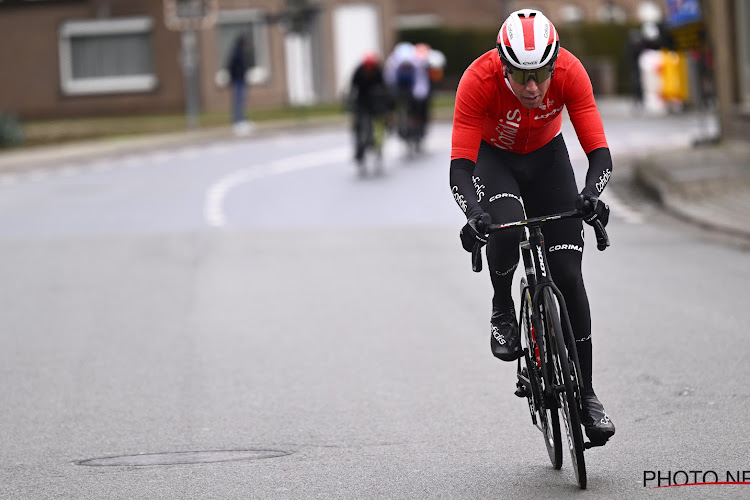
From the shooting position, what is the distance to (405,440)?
21.8ft

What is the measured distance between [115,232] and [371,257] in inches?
158

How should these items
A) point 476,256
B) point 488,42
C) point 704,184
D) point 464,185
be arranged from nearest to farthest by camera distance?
point 476,256
point 464,185
point 704,184
point 488,42

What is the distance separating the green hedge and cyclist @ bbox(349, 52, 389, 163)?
93.3 feet

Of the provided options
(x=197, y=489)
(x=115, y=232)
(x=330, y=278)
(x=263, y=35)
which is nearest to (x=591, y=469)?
(x=197, y=489)

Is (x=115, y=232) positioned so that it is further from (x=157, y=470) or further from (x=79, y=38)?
(x=79, y=38)

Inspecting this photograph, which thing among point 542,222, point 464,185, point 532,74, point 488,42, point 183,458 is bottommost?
point 183,458

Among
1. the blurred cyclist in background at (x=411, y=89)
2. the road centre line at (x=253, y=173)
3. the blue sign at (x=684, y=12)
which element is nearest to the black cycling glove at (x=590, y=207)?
the road centre line at (x=253, y=173)

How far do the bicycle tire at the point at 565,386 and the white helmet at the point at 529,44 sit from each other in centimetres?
86

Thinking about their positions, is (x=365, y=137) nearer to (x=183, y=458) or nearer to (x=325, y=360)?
(x=325, y=360)

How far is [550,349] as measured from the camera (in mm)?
5656

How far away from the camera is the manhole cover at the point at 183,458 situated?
6.37 meters

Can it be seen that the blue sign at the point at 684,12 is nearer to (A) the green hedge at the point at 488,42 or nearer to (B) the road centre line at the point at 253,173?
(B) the road centre line at the point at 253,173

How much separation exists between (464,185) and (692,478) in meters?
1.42

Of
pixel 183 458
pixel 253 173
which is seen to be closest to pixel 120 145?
pixel 253 173
